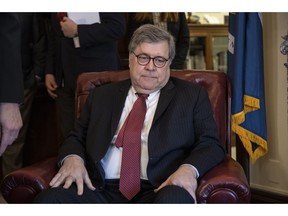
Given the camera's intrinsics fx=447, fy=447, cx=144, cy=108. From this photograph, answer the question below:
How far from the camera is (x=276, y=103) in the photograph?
2.41 metres

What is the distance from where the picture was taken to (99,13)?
8.37 feet

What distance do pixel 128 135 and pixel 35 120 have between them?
5.89 feet

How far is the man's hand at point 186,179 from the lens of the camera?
1611 mm

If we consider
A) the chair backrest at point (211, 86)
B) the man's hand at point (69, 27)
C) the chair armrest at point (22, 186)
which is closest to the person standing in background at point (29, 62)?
the man's hand at point (69, 27)

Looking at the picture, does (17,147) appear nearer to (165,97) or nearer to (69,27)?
(69,27)

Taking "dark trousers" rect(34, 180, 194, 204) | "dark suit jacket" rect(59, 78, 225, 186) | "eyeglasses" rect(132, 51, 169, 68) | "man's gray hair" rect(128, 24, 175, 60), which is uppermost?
"man's gray hair" rect(128, 24, 175, 60)

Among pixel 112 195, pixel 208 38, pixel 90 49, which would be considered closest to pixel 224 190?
pixel 112 195

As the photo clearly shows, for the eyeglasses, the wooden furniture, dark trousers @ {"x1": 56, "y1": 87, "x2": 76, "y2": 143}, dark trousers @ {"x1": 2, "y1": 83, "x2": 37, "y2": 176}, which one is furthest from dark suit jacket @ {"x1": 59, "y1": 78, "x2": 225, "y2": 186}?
the wooden furniture

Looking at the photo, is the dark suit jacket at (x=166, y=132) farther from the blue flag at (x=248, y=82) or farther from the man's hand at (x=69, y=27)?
the man's hand at (x=69, y=27)

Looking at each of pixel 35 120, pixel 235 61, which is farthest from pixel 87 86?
pixel 35 120

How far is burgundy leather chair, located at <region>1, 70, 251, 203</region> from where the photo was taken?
1.57 meters

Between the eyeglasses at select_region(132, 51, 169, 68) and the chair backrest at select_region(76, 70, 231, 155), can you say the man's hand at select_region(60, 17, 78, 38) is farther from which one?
the eyeglasses at select_region(132, 51, 169, 68)
